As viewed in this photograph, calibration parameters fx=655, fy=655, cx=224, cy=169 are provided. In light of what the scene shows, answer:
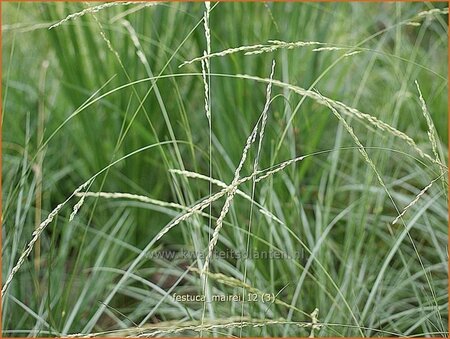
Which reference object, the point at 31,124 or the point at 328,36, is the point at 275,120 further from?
the point at 31,124

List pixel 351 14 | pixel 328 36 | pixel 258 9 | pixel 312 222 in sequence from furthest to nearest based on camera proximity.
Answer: pixel 351 14, pixel 328 36, pixel 258 9, pixel 312 222

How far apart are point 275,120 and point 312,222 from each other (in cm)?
27

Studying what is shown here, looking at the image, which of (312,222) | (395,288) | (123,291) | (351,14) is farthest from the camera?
(351,14)

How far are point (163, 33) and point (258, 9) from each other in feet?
0.85

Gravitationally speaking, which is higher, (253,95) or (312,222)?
(253,95)

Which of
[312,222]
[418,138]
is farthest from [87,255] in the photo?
[418,138]

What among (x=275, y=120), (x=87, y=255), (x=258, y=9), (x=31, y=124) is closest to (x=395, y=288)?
(x=275, y=120)

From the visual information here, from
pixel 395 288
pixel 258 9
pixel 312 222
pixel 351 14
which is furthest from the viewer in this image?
pixel 351 14

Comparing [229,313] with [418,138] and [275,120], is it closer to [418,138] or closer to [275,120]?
[275,120]

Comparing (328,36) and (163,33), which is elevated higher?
(163,33)

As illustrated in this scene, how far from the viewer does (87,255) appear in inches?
59.1

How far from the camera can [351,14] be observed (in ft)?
6.82

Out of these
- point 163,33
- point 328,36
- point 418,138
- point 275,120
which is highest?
point 163,33

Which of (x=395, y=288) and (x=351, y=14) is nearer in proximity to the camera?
(x=395, y=288)
